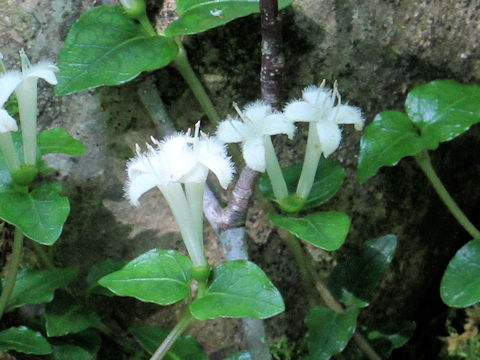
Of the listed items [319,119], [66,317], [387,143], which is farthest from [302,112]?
[66,317]

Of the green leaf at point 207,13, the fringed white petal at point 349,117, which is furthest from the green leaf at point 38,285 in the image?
the fringed white petal at point 349,117

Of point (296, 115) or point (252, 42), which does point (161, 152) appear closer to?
point (296, 115)

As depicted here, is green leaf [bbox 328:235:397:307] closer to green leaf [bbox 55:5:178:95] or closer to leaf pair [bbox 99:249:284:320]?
leaf pair [bbox 99:249:284:320]

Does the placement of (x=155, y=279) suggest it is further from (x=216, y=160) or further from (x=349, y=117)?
(x=349, y=117)

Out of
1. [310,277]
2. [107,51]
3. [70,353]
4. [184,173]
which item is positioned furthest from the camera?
[310,277]

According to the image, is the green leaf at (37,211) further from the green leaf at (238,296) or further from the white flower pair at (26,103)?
the green leaf at (238,296)

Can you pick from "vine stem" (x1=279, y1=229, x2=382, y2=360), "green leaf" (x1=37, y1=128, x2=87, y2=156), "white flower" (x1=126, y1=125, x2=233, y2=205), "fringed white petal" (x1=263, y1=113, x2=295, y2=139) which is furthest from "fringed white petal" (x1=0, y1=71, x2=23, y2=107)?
"vine stem" (x1=279, y1=229, x2=382, y2=360)
